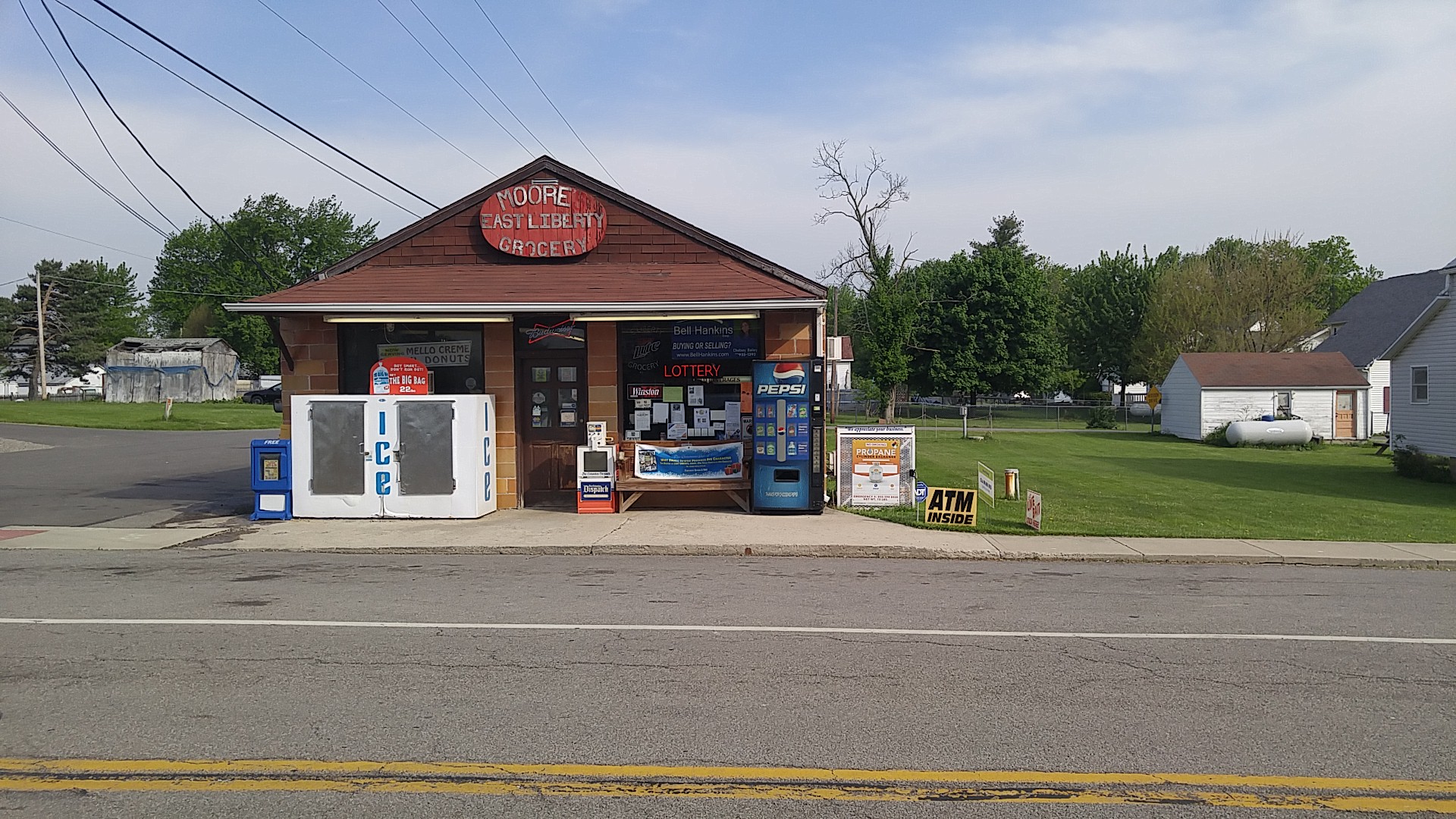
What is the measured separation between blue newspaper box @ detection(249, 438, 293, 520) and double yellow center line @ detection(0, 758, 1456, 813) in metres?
10.5

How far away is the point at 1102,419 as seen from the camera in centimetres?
5228

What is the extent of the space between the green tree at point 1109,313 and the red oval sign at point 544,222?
55148 mm

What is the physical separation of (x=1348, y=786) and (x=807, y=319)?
11.6m

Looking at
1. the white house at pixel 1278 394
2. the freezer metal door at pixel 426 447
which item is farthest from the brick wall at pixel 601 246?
the white house at pixel 1278 394

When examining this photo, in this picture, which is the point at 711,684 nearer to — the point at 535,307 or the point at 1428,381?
the point at 535,307

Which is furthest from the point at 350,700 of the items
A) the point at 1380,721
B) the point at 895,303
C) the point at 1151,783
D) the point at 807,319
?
the point at 895,303

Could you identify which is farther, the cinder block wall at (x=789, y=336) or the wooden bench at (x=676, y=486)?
the cinder block wall at (x=789, y=336)

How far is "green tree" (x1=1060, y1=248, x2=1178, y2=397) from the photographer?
66188mm

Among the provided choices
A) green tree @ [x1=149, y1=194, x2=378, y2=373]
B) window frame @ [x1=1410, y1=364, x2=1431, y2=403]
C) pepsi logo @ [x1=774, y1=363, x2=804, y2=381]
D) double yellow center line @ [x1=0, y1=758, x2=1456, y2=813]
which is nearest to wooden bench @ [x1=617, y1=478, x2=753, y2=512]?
pepsi logo @ [x1=774, y1=363, x2=804, y2=381]

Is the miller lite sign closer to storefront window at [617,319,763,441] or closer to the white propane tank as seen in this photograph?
storefront window at [617,319,763,441]

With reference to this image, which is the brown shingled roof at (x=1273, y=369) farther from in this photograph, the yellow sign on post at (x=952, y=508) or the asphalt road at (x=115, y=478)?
the asphalt road at (x=115, y=478)

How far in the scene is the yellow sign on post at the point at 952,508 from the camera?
14.2 meters

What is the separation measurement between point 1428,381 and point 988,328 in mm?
35148

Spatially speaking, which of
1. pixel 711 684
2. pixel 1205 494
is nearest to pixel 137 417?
pixel 1205 494
